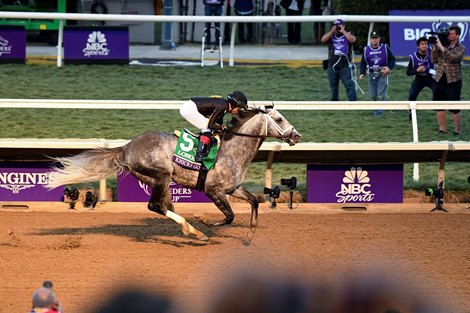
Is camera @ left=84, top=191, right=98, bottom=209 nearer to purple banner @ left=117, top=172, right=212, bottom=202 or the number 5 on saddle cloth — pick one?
purple banner @ left=117, top=172, right=212, bottom=202

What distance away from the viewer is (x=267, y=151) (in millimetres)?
14242

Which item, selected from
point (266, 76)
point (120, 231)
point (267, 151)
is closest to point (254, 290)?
point (120, 231)

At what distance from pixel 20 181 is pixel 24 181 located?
5cm

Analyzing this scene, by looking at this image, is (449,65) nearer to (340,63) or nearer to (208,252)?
(340,63)

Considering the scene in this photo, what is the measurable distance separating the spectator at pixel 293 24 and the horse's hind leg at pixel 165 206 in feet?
45.4

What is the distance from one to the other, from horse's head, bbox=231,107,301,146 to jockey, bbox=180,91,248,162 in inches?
4.8

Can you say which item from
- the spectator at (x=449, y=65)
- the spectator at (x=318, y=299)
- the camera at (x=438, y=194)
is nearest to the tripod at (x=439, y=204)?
the camera at (x=438, y=194)

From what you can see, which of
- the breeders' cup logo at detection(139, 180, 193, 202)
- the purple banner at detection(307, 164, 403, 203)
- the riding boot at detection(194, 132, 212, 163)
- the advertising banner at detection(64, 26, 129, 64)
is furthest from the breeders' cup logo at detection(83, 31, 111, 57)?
the riding boot at detection(194, 132, 212, 163)

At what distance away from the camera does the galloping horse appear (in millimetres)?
12375

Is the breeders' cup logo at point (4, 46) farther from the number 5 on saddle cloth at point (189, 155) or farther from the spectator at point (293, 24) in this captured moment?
the number 5 on saddle cloth at point (189, 155)

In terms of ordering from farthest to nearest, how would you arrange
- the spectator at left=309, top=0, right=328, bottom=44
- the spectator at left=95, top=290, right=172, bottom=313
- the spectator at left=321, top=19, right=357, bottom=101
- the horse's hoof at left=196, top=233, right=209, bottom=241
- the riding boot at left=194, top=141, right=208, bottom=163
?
the spectator at left=309, top=0, right=328, bottom=44 → the spectator at left=321, top=19, right=357, bottom=101 → the horse's hoof at left=196, top=233, right=209, bottom=241 → the riding boot at left=194, top=141, right=208, bottom=163 → the spectator at left=95, top=290, right=172, bottom=313

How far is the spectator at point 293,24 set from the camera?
2597cm

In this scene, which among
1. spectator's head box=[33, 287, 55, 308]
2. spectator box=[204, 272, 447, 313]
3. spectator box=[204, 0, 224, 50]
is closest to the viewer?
spectator's head box=[33, 287, 55, 308]

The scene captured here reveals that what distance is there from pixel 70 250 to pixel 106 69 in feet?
34.1
